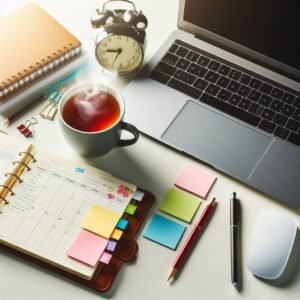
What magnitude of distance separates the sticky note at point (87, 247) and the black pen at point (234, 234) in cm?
19

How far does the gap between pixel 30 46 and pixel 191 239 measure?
1.49 feet

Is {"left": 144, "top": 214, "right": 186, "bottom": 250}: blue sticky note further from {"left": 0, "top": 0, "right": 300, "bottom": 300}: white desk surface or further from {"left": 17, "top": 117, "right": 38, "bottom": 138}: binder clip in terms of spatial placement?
{"left": 17, "top": 117, "right": 38, "bottom": 138}: binder clip

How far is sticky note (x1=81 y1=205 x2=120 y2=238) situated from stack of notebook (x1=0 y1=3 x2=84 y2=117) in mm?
244

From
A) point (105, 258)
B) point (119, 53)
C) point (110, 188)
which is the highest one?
point (119, 53)

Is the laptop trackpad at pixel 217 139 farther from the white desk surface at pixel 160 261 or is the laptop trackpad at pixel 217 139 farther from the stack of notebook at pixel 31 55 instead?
the stack of notebook at pixel 31 55

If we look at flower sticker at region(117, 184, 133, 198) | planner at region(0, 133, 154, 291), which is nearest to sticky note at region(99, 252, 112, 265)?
planner at region(0, 133, 154, 291)

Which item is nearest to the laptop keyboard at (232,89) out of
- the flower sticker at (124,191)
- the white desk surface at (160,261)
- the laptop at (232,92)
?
the laptop at (232,92)

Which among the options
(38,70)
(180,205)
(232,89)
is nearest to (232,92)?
(232,89)

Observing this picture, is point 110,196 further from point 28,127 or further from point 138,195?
point 28,127

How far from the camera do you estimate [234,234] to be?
33.2 inches

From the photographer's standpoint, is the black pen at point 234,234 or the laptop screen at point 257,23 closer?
the black pen at point 234,234

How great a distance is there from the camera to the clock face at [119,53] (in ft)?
3.14

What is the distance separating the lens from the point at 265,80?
1.00 m

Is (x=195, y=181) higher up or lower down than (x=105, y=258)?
higher up
